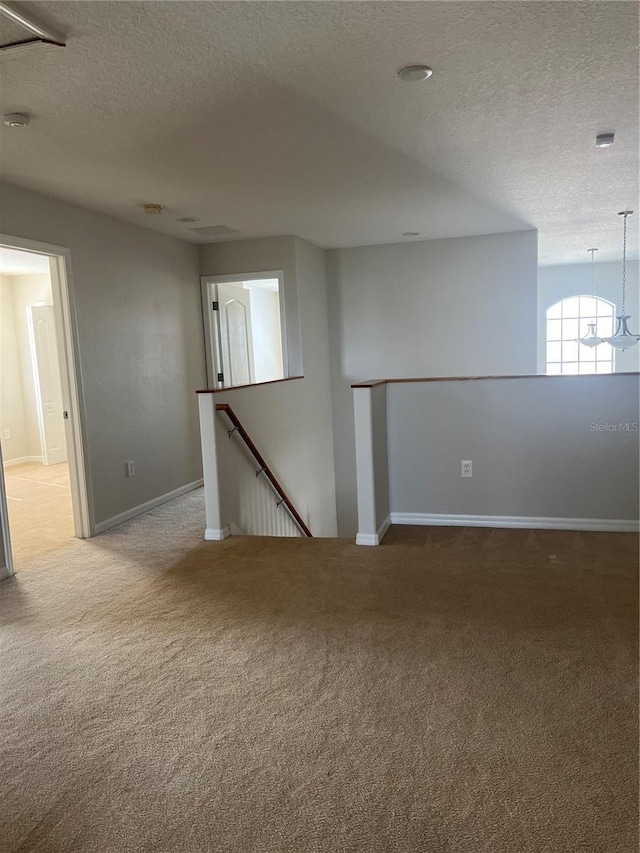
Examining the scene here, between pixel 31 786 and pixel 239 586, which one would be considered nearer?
pixel 31 786

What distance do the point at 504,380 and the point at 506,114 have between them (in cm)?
171

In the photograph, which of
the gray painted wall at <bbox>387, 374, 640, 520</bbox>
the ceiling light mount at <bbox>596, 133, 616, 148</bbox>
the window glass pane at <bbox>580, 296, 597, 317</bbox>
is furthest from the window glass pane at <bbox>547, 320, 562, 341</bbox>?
the ceiling light mount at <bbox>596, 133, 616, 148</bbox>

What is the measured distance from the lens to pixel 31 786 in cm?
187

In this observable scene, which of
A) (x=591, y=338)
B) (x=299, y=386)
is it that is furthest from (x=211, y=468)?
(x=591, y=338)

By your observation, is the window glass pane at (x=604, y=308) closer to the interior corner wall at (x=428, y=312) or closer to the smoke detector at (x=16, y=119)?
the interior corner wall at (x=428, y=312)

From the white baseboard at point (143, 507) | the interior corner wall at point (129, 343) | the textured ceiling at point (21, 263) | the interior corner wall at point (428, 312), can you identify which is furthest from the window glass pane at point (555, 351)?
the textured ceiling at point (21, 263)

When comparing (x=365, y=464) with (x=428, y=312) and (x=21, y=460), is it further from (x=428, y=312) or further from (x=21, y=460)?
(x=21, y=460)

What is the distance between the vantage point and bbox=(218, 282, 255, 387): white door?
6.31 metres

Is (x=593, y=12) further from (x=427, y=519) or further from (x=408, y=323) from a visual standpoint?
(x=408, y=323)

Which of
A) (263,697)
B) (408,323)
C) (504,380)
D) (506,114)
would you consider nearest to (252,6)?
(506,114)

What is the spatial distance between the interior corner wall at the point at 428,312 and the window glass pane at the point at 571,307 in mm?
4089

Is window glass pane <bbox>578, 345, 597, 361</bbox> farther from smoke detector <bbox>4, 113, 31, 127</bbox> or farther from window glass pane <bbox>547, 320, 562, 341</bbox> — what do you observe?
smoke detector <bbox>4, 113, 31, 127</bbox>

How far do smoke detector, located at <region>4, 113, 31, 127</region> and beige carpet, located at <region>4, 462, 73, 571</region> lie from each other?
2546mm

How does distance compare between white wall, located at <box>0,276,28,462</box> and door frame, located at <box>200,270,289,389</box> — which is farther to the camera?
white wall, located at <box>0,276,28,462</box>
